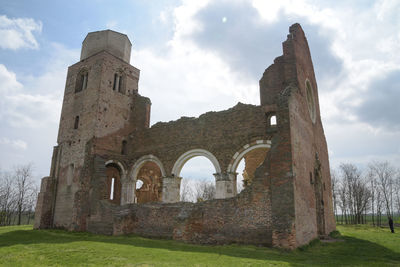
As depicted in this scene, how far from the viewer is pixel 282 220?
370 inches

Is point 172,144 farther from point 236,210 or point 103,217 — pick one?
point 236,210

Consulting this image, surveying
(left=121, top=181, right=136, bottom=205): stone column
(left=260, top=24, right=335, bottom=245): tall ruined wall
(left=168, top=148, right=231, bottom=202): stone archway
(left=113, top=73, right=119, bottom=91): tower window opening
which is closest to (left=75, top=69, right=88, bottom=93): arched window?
(left=113, top=73, right=119, bottom=91): tower window opening

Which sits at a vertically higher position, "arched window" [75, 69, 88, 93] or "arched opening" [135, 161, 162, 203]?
"arched window" [75, 69, 88, 93]

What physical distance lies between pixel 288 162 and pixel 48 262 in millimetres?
7727

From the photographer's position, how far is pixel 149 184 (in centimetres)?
2073

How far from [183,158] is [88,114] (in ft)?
21.6

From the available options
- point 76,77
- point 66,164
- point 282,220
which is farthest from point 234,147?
point 76,77

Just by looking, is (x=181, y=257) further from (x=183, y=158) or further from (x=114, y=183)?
(x=114, y=183)

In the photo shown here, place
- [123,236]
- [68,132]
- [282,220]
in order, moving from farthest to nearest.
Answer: [68,132], [123,236], [282,220]

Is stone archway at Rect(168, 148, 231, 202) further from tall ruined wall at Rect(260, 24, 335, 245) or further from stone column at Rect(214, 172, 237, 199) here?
tall ruined wall at Rect(260, 24, 335, 245)

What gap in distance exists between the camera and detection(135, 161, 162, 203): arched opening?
67.3 feet

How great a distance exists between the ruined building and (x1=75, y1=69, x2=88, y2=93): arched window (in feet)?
0.23

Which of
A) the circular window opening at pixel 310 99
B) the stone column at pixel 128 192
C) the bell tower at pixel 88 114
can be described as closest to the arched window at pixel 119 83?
the bell tower at pixel 88 114

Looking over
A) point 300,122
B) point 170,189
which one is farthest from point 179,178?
point 300,122
